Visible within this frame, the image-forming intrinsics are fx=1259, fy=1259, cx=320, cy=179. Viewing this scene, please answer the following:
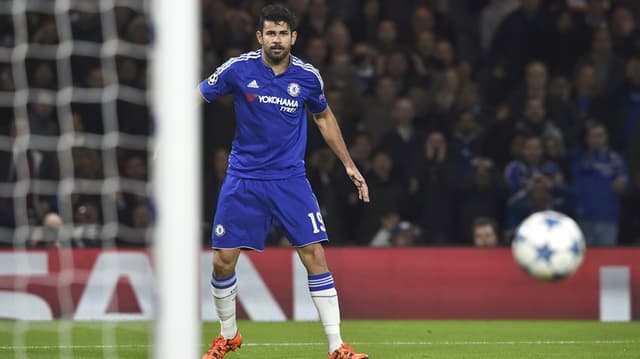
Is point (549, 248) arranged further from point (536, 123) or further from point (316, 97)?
point (536, 123)

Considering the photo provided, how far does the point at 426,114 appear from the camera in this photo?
11797 mm

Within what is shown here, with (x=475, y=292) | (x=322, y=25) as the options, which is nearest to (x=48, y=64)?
(x=322, y=25)

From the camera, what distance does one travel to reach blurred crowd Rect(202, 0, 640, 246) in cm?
1124

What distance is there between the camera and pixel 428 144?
11469 millimetres

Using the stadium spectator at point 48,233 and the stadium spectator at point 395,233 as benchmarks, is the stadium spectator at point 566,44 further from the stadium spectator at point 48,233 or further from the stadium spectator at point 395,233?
the stadium spectator at point 48,233

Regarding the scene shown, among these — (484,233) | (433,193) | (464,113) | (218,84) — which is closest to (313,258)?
(218,84)

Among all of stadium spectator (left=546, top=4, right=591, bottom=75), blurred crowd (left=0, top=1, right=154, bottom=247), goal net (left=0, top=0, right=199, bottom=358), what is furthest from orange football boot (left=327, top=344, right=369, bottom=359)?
stadium spectator (left=546, top=4, right=591, bottom=75)

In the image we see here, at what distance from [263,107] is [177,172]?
250 centimetres

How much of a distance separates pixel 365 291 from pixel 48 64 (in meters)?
3.30

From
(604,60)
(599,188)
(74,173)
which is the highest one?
(604,60)

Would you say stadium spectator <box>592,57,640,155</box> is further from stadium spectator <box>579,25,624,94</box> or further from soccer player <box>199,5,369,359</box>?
soccer player <box>199,5,369,359</box>

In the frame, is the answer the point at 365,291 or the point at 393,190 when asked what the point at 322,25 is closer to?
the point at 393,190

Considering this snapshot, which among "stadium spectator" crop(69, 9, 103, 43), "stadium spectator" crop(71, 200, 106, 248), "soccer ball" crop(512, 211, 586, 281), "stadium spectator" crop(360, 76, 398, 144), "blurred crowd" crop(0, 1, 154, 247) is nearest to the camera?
"soccer ball" crop(512, 211, 586, 281)

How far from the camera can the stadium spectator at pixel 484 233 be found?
10883mm
